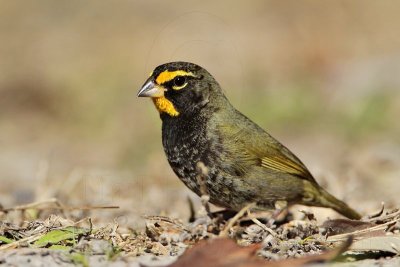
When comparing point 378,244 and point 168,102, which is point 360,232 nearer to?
point 378,244

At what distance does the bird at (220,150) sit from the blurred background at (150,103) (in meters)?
0.66

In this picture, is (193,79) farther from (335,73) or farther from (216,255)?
(335,73)

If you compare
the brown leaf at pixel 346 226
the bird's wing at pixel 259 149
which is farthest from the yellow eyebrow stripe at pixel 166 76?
the brown leaf at pixel 346 226

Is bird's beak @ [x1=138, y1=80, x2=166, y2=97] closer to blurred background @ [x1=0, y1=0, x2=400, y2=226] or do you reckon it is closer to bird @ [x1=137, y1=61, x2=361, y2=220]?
bird @ [x1=137, y1=61, x2=361, y2=220]

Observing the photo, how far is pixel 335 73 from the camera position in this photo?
12789 millimetres

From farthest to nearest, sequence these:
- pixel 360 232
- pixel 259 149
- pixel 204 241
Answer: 1. pixel 259 149
2. pixel 360 232
3. pixel 204 241

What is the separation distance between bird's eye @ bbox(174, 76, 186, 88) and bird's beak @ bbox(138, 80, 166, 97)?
0.11 m

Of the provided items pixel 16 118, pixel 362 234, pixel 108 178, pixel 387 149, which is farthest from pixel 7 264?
pixel 16 118

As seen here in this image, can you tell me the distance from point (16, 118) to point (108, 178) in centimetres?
444

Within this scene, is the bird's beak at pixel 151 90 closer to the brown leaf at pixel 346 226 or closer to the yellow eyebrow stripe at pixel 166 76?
the yellow eyebrow stripe at pixel 166 76

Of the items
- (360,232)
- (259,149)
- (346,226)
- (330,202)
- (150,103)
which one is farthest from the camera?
(150,103)

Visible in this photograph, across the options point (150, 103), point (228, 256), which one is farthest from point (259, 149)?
point (150, 103)

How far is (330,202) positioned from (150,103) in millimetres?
5773

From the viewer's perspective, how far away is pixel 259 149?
5.79 metres
